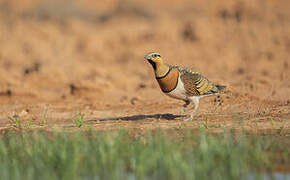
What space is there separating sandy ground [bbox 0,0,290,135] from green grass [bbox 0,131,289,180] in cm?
127

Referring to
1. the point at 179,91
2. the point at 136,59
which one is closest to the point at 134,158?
the point at 179,91

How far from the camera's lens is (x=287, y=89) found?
1030cm

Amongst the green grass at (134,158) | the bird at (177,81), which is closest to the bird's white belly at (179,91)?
the bird at (177,81)

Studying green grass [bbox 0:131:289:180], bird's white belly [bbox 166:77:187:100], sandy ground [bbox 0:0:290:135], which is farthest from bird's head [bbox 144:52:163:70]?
green grass [bbox 0:131:289:180]

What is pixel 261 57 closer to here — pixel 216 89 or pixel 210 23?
pixel 210 23

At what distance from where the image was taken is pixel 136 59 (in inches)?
590

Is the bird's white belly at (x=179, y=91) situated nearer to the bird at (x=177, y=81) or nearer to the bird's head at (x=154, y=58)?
the bird at (x=177, y=81)

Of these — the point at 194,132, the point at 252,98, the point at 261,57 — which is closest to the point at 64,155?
the point at 194,132

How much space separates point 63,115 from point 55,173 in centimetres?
470

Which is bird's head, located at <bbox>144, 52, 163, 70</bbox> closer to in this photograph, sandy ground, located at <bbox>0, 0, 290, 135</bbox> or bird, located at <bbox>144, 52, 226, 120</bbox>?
bird, located at <bbox>144, 52, 226, 120</bbox>

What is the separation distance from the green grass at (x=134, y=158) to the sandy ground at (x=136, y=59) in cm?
127

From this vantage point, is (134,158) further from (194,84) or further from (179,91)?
(194,84)

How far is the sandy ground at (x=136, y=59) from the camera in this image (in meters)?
8.95

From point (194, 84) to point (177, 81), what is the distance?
0.88ft
